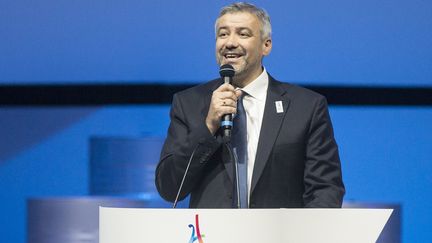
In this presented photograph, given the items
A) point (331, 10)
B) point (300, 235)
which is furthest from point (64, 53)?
Result: point (300, 235)

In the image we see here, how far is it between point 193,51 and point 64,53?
0.64 metres

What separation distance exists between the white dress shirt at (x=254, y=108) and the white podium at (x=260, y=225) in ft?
2.15

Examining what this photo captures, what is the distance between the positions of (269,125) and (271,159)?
11 cm

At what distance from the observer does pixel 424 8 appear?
403cm

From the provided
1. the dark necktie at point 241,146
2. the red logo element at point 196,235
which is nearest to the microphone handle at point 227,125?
the dark necktie at point 241,146

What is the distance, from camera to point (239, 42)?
258 centimetres

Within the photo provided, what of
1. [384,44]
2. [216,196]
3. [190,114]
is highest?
[384,44]

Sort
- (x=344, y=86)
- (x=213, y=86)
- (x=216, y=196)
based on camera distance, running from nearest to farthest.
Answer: (x=216, y=196)
(x=213, y=86)
(x=344, y=86)

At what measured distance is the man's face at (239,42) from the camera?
8.43 feet

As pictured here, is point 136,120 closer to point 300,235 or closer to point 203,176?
point 203,176

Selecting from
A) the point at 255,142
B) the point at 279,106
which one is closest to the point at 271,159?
the point at 255,142

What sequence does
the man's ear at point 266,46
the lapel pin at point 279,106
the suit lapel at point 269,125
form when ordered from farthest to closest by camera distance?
1. the man's ear at point 266,46
2. the lapel pin at point 279,106
3. the suit lapel at point 269,125

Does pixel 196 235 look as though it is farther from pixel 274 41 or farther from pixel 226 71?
pixel 274 41

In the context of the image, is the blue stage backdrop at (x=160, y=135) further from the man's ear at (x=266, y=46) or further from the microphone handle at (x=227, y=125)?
the microphone handle at (x=227, y=125)
